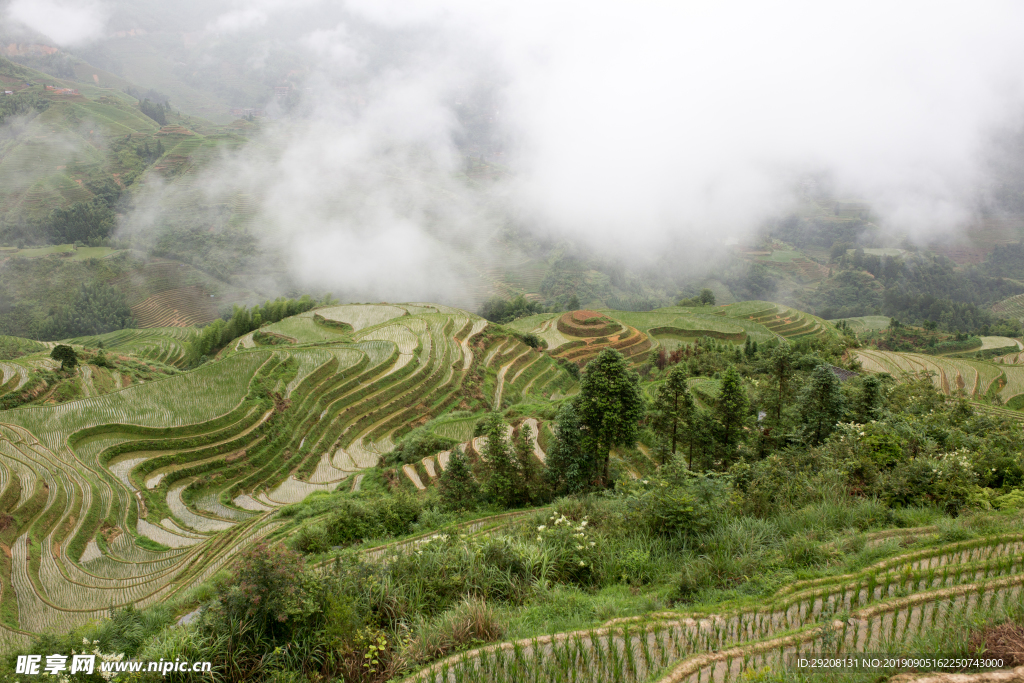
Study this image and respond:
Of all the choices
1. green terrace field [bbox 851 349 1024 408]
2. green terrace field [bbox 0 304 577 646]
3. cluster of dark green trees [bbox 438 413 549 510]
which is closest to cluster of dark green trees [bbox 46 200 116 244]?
green terrace field [bbox 0 304 577 646]

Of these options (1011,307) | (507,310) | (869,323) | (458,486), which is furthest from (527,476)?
(1011,307)

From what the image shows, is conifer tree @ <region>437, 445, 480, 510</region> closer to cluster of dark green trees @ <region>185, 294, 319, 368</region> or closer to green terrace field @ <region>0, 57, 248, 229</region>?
cluster of dark green trees @ <region>185, 294, 319, 368</region>

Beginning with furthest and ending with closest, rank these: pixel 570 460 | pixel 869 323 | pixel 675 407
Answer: pixel 869 323 → pixel 675 407 → pixel 570 460

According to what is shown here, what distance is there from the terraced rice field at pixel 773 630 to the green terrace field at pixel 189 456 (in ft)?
29.7

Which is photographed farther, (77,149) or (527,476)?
(77,149)

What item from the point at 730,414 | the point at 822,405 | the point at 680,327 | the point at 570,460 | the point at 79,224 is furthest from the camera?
the point at 79,224

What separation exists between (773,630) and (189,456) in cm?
1944

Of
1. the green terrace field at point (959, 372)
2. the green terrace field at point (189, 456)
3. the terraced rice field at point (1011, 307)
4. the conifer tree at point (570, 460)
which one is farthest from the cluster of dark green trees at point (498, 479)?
the terraced rice field at point (1011, 307)

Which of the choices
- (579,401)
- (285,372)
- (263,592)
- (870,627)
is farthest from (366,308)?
(870,627)

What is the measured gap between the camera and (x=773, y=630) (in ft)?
13.6

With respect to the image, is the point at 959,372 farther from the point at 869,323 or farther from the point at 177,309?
the point at 177,309

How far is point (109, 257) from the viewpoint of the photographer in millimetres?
73562

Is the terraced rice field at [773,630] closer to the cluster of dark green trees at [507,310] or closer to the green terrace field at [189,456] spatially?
the green terrace field at [189,456]

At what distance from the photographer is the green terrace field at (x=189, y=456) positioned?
1155 centimetres
